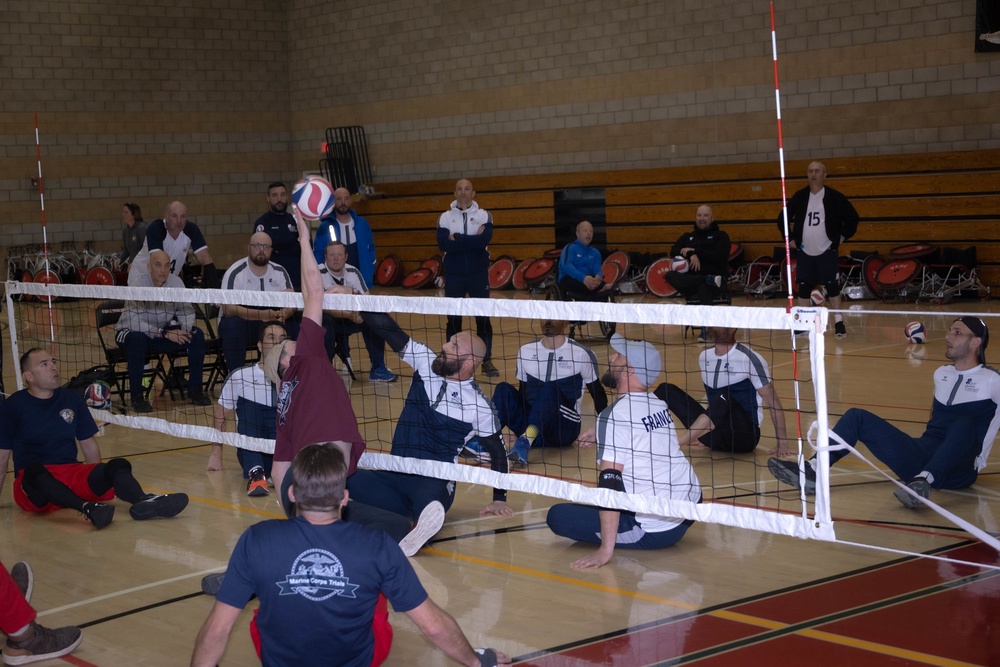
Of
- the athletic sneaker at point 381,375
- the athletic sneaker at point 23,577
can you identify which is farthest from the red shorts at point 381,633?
the athletic sneaker at point 381,375

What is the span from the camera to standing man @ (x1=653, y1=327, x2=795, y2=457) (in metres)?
7.44

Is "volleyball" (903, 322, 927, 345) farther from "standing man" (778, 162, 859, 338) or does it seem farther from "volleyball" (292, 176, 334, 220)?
"volleyball" (292, 176, 334, 220)

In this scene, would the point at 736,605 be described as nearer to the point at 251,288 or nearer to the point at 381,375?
the point at 251,288

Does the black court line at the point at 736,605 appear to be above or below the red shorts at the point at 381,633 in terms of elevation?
below

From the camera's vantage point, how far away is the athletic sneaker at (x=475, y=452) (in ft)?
21.5

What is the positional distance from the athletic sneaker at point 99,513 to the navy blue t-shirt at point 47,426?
1.45ft

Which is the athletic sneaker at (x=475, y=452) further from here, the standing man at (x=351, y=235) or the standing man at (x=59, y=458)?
the standing man at (x=351, y=235)

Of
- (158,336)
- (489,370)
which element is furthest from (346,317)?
(158,336)

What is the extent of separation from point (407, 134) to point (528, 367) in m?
17.3

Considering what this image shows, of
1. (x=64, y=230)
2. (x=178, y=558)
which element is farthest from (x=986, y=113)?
(x=64, y=230)

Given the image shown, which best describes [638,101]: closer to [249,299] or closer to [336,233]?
[336,233]

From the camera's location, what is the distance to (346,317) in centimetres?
1080

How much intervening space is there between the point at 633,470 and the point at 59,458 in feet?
12.0

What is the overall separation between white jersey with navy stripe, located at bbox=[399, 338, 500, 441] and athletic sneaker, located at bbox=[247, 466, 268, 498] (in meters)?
1.46
